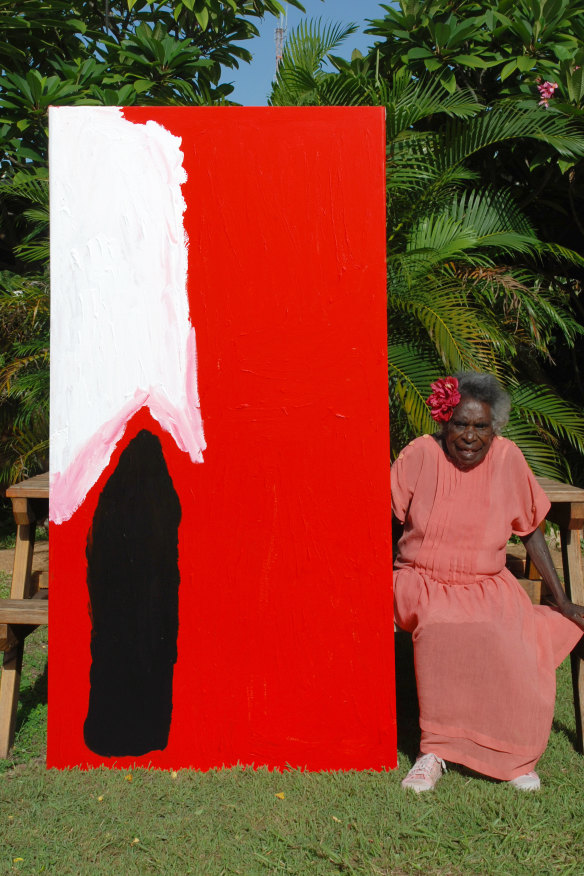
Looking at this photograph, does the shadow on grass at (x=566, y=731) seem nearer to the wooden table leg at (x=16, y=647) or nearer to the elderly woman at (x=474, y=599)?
the elderly woman at (x=474, y=599)

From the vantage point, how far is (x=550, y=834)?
2.72m

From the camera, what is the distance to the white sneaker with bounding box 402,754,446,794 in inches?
117

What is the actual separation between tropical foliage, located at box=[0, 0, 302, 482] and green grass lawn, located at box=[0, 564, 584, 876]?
3.42 m

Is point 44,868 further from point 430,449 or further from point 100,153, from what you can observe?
point 100,153

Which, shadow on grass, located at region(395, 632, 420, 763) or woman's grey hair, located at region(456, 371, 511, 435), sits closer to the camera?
woman's grey hair, located at region(456, 371, 511, 435)

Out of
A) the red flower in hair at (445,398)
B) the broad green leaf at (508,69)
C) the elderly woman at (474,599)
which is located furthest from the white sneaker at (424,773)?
the broad green leaf at (508,69)

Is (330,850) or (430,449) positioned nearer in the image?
(330,850)

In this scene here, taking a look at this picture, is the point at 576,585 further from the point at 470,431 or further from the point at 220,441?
the point at 220,441

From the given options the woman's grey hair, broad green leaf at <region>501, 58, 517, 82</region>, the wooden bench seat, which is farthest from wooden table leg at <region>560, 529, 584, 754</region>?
broad green leaf at <region>501, 58, 517, 82</region>

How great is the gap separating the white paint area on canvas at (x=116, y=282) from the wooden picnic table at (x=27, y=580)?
1.24 ft

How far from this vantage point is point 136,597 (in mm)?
3123

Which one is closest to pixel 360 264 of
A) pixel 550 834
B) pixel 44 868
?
pixel 550 834

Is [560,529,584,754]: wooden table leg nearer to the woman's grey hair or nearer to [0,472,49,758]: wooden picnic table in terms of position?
the woman's grey hair

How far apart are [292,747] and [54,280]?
194 cm
